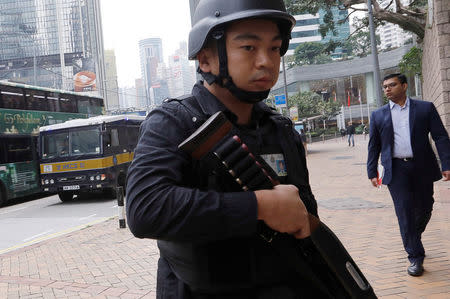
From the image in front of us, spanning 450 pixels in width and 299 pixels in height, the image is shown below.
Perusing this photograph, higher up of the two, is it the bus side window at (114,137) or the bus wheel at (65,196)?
the bus side window at (114,137)

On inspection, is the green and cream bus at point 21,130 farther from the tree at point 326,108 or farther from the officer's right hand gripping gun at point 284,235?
the tree at point 326,108

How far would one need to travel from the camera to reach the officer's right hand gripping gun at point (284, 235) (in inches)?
44.5

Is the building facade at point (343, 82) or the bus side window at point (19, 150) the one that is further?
the building facade at point (343, 82)

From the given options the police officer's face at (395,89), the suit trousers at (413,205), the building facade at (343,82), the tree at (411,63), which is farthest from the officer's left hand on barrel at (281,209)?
the building facade at (343,82)

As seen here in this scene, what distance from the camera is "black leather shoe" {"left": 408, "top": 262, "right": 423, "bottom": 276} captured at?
3846mm

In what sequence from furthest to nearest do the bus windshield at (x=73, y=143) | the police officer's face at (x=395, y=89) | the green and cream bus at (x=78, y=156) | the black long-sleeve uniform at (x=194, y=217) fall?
the bus windshield at (x=73, y=143), the green and cream bus at (x=78, y=156), the police officer's face at (x=395, y=89), the black long-sleeve uniform at (x=194, y=217)

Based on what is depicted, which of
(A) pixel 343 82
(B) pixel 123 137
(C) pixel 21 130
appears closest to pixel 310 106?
(A) pixel 343 82

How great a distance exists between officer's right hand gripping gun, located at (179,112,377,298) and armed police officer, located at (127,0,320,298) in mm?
34

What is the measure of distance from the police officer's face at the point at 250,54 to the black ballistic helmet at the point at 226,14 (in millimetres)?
33

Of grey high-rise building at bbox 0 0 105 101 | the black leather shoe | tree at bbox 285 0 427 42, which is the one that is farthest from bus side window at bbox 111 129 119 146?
grey high-rise building at bbox 0 0 105 101

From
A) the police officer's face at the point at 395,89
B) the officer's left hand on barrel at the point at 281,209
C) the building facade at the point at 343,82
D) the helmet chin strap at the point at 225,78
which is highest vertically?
the building facade at the point at 343,82

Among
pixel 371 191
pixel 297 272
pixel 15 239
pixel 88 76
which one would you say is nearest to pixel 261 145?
pixel 297 272

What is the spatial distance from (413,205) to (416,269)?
570 mm

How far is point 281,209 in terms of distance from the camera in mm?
1125
